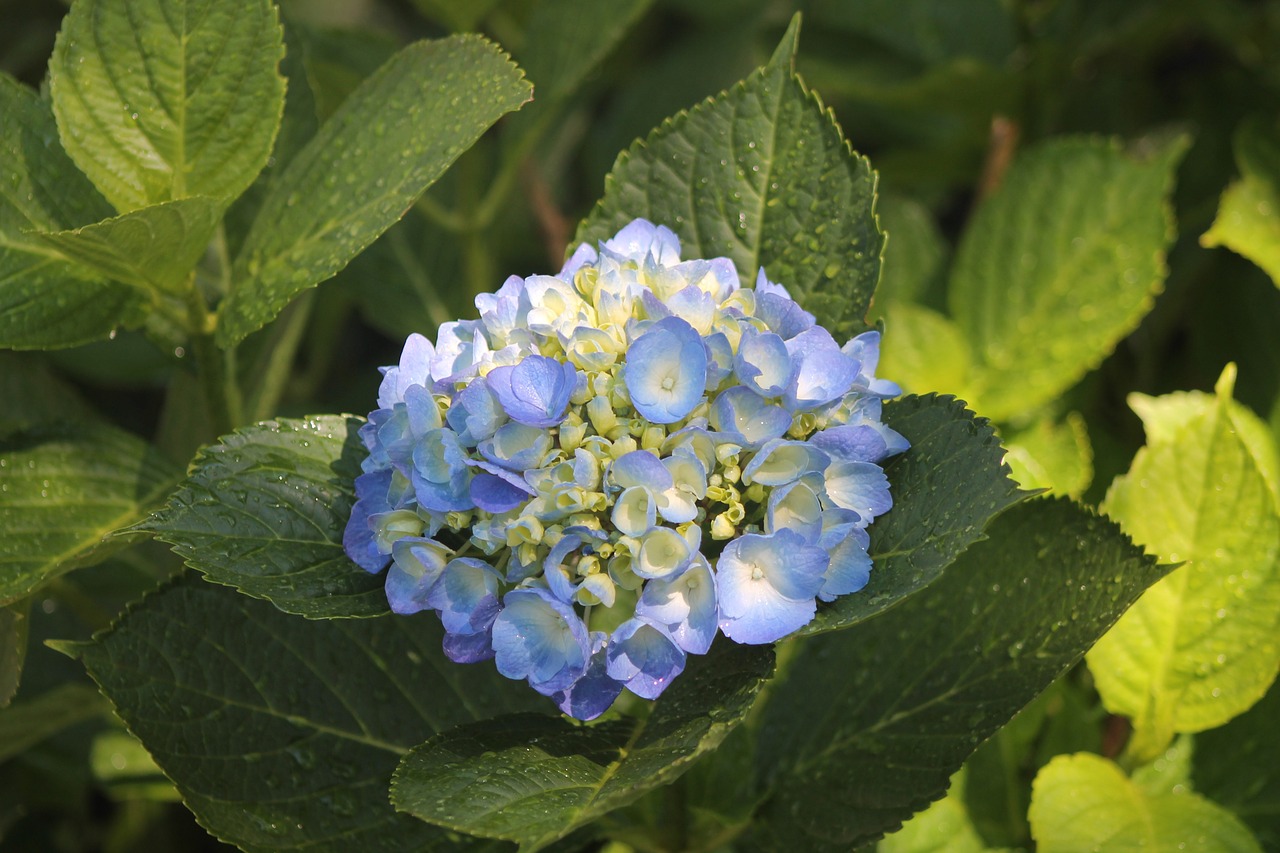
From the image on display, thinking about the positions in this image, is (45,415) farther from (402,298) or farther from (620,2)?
(620,2)

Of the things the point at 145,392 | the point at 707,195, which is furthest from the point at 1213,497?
A: the point at 145,392

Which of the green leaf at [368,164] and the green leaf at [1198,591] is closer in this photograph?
the green leaf at [368,164]

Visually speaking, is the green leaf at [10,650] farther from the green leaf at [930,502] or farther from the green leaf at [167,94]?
the green leaf at [930,502]

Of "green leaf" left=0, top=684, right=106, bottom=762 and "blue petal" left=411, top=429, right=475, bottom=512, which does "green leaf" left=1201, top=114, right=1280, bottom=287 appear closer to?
"blue petal" left=411, top=429, right=475, bottom=512

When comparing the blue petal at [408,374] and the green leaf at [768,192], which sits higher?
the green leaf at [768,192]

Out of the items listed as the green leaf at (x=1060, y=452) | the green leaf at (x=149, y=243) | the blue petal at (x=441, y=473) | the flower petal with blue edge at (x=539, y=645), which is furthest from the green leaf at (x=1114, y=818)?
the green leaf at (x=149, y=243)

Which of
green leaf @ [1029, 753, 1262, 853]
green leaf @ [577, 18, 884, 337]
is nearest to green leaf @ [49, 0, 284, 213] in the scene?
green leaf @ [577, 18, 884, 337]
